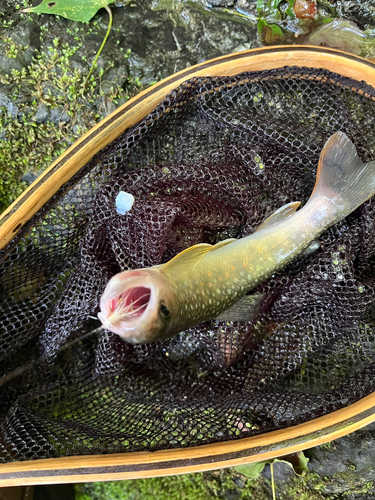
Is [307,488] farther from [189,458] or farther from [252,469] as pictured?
[189,458]

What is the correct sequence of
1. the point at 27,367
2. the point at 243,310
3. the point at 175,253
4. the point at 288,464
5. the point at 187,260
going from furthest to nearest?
1. the point at 288,464
2. the point at 27,367
3. the point at 175,253
4. the point at 243,310
5. the point at 187,260

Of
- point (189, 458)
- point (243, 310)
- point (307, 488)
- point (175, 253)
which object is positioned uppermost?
point (175, 253)

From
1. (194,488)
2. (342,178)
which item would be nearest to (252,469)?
(194,488)

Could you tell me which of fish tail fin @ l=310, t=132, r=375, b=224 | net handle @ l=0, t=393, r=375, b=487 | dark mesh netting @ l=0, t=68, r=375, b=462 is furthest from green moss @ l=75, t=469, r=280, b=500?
fish tail fin @ l=310, t=132, r=375, b=224

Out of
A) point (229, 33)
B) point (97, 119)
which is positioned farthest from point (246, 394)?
point (229, 33)

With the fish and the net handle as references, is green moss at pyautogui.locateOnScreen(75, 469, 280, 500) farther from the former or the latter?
the fish

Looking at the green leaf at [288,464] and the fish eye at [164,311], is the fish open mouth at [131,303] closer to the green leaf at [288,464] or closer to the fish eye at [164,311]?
the fish eye at [164,311]

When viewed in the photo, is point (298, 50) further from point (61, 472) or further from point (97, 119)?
point (61, 472)
